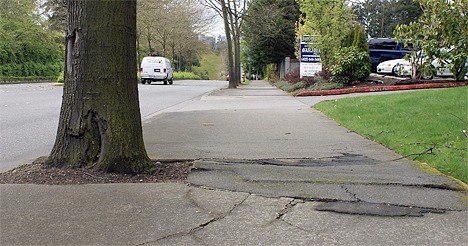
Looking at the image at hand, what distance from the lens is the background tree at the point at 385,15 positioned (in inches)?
2183

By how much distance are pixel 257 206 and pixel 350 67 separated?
1677 cm

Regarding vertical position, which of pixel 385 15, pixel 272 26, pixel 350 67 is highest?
pixel 385 15

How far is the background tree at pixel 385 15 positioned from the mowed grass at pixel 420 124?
45.2 meters

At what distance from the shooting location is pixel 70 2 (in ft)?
16.8

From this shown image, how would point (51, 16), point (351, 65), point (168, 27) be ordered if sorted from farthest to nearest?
point (168, 27)
point (51, 16)
point (351, 65)

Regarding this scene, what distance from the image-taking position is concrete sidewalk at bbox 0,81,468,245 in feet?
11.5

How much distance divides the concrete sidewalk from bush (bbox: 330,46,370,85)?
1377 centimetres

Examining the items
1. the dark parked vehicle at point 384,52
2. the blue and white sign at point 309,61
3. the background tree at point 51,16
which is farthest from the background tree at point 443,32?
the background tree at point 51,16

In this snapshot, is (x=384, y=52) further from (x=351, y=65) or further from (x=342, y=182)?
(x=342, y=182)

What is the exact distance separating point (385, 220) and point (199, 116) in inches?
325

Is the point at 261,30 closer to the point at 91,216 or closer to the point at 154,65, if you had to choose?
the point at 154,65

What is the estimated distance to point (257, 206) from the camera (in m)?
4.21

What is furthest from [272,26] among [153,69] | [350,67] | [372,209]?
[372,209]

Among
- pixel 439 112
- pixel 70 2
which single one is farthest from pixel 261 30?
pixel 70 2
